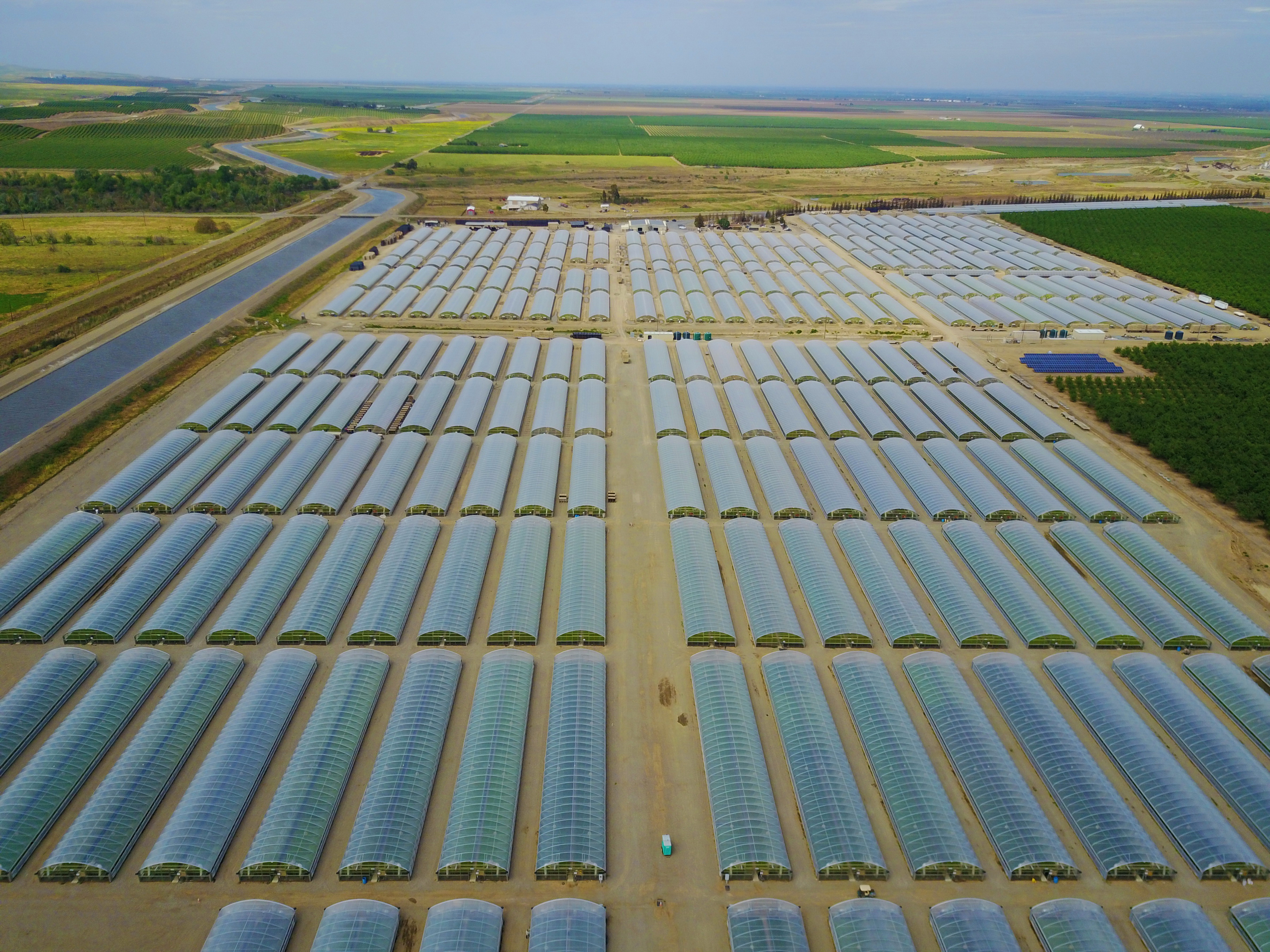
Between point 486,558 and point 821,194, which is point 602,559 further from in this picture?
point 821,194

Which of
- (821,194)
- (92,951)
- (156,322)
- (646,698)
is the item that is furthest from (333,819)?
(821,194)

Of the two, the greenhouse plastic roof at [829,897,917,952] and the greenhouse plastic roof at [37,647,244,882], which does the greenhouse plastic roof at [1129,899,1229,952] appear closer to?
the greenhouse plastic roof at [829,897,917,952]

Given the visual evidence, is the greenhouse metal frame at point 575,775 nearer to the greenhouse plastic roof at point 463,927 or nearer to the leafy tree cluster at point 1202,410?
A: the greenhouse plastic roof at point 463,927

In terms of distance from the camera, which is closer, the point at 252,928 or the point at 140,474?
the point at 252,928

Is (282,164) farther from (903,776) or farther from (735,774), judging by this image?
(903,776)

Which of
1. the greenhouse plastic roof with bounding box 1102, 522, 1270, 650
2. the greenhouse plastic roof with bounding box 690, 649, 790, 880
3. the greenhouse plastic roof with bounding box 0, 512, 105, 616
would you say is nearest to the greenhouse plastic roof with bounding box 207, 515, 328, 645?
the greenhouse plastic roof with bounding box 0, 512, 105, 616

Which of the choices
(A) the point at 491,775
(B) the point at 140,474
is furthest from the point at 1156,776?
(B) the point at 140,474

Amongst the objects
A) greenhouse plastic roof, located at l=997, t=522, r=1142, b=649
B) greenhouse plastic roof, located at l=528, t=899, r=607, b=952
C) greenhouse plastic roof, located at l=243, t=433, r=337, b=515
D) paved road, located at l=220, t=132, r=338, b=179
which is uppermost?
paved road, located at l=220, t=132, r=338, b=179
